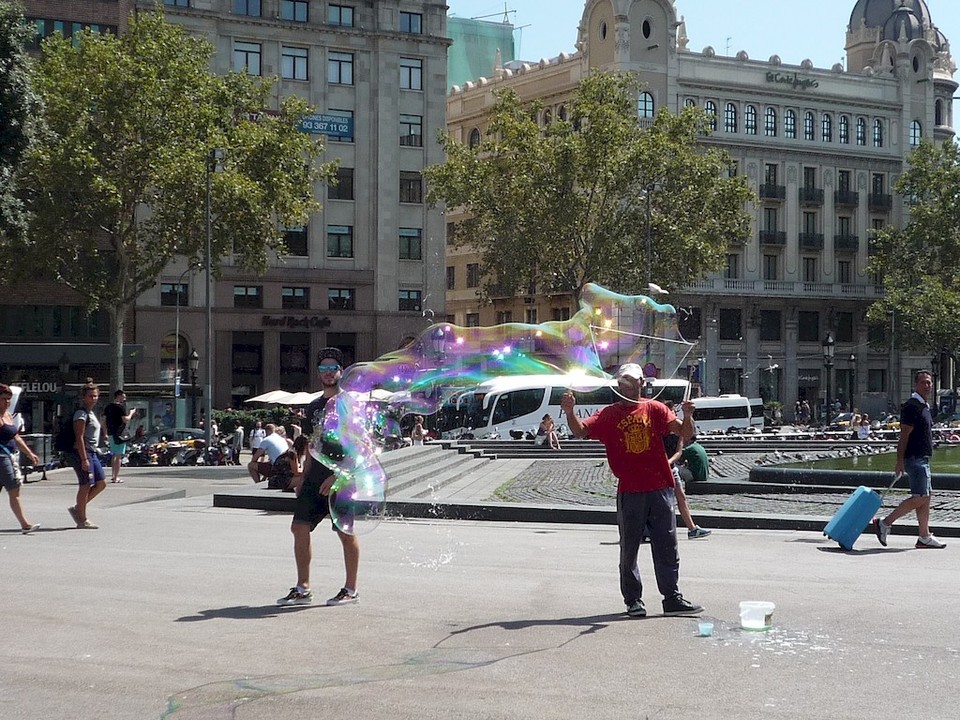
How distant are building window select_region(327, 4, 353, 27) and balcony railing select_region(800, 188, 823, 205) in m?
30.8

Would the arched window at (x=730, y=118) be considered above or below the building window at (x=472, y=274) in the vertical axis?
above

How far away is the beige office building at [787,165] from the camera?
73.5 meters

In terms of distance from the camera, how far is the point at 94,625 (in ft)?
28.7

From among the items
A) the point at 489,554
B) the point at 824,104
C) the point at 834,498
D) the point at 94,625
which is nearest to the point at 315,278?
the point at 824,104

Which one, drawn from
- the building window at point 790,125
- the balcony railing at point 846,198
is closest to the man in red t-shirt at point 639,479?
the building window at point 790,125

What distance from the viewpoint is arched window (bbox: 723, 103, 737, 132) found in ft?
247

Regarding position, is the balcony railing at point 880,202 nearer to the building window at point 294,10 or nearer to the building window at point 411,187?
the building window at point 411,187

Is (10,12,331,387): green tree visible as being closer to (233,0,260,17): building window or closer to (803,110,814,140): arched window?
(233,0,260,17): building window

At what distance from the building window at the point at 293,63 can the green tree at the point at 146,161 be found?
11.7m

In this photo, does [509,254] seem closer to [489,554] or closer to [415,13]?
Answer: [415,13]

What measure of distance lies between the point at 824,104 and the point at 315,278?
35.1m

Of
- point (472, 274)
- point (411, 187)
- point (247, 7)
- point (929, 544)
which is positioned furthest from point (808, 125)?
point (929, 544)

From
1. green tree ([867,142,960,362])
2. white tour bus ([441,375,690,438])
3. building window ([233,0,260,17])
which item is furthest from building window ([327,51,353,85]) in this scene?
green tree ([867,142,960,362])

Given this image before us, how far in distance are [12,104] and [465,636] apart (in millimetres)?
27019
